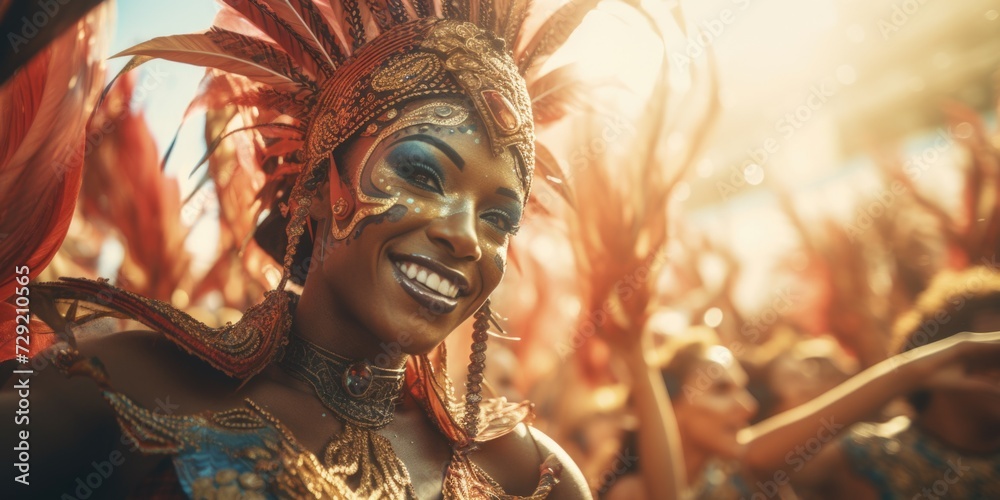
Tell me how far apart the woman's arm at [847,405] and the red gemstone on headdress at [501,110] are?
3309 millimetres

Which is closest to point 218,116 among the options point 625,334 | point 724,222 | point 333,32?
point 333,32

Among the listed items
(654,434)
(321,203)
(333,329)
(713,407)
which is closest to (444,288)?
(333,329)

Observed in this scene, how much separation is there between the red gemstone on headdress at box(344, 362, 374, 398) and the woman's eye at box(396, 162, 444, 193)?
2.02 ft

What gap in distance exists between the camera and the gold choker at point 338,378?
7.39 ft

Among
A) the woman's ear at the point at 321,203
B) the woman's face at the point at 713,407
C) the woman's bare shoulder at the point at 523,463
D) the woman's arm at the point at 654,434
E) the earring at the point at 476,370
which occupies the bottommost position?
the woman's face at the point at 713,407

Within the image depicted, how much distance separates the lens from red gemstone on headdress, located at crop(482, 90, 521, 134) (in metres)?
2.27

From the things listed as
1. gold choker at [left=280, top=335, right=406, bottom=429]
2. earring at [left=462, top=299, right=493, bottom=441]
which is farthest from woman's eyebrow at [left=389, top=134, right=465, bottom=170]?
gold choker at [left=280, top=335, right=406, bottom=429]

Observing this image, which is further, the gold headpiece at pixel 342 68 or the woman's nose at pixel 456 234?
the gold headpiece at pixel 342 68

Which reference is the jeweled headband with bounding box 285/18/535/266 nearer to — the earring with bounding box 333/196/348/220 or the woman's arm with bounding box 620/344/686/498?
the earring with bounding box 333/196/348/220

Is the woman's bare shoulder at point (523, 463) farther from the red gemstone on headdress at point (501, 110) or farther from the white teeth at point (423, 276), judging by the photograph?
the red gemstone on headdress at point (501, 110)

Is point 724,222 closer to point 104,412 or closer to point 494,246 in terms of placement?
point 494,246

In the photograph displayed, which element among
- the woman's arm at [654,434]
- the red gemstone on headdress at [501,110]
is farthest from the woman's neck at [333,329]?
the woman's arm at [654,434]

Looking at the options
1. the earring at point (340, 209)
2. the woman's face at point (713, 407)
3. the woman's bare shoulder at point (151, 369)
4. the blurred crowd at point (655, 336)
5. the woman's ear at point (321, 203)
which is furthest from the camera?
the woman's face at point (713, 407)

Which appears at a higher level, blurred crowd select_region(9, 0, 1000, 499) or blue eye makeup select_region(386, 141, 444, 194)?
blue eye makeup select_region(386, 141, 444, 194)
